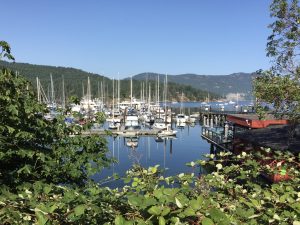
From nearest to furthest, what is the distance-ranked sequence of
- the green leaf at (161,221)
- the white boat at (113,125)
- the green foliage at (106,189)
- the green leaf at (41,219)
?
the green leaf at (161,221)
the green leaf at (41,219)
the green foliage at (106,189)
the white boat at (113,125)

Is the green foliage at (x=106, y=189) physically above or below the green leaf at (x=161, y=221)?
below

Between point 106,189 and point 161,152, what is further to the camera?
point 161,152

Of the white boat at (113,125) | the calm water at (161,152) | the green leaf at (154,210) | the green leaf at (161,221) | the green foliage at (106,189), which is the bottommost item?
the calm water at (161,152)

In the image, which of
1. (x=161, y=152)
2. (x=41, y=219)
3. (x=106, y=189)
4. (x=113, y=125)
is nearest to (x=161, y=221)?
(x=41, y=219)

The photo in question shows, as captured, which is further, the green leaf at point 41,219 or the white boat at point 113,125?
the white boat at point 113,125

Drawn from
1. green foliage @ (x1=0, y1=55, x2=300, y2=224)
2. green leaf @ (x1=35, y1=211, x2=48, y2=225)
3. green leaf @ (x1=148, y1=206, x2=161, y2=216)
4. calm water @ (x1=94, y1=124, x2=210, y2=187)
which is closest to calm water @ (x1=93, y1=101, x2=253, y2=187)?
calm water @ (x1=94, y1=124, x2=210, y2=187)

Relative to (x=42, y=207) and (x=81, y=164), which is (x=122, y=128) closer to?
(x=81, y=164)

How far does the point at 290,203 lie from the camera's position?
3.10 metres

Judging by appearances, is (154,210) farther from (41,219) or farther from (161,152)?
(161,152)

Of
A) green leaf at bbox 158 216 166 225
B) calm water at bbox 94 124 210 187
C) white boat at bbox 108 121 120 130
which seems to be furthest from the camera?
white boat at bbox 108 121 120 130

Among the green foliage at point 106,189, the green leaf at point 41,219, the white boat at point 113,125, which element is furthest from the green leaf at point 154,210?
the white boat at point 113,125

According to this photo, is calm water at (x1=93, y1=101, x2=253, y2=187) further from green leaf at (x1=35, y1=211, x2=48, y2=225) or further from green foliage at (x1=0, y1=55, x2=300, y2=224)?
green leaf at (x1=35, y1=211, x2=48, y2=225)

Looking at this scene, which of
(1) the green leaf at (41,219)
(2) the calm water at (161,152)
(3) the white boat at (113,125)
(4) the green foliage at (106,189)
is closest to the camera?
(1) the green leaf at (41,219)

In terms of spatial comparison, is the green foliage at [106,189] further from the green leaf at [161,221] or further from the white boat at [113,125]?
the white boat at [113,125]
